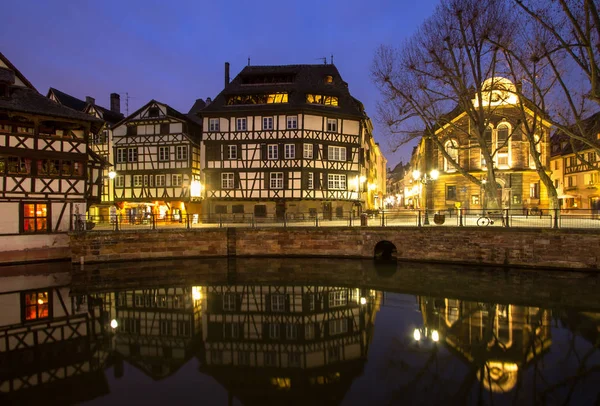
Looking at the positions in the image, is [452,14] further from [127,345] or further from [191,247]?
[127,345]

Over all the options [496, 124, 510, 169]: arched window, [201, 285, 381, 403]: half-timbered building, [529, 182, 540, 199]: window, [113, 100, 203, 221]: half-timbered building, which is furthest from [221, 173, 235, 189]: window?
[529, 182, 540, 199]: window

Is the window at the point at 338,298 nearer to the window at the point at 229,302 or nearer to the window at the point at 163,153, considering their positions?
the window at the point at 229,302

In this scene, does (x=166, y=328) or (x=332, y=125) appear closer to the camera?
(x=166, y=328)

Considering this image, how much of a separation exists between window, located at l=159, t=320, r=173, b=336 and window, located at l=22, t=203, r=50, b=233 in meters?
13.3

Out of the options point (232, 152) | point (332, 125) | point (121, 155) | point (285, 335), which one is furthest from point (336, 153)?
point (285, 335)

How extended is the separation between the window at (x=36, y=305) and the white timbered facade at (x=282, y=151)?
18992 mm

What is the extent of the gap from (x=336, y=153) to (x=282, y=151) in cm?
475

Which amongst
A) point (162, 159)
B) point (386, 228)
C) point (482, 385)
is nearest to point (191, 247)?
point (386, 228)

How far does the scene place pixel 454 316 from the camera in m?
12.2

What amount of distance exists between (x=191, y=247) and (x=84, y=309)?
361 inches

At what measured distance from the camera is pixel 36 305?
537 inches

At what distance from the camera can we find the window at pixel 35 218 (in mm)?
20641

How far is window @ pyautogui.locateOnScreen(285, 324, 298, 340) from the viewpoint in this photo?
35.3 feet

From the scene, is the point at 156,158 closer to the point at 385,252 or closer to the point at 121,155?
the point at 121,155
